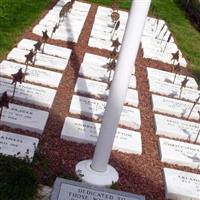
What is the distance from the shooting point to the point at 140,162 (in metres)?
8.02

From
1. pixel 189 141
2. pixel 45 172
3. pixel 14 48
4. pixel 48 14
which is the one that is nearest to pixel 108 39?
pixel 48 14

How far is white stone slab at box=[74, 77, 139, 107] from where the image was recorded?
31.9 feet

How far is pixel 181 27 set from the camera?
1639cm

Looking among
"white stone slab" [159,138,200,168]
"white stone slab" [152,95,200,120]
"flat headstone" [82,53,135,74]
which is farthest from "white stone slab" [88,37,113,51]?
"white stone slab" [159,138,200,168]

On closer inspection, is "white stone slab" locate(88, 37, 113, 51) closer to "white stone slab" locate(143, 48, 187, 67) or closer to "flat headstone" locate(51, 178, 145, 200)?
"white stone slab" locate(143, 48, 187, 67)

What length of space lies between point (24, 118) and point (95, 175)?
1.72 metres

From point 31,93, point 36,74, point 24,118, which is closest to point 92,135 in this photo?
point 24,118

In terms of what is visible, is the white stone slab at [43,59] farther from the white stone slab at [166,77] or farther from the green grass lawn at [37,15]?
the white stone slab at [166,77]

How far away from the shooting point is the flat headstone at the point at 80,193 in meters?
5.82

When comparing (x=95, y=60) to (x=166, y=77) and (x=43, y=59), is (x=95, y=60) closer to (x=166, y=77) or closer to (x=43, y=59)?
(x=43, y=59)

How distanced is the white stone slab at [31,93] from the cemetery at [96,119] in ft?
0.06

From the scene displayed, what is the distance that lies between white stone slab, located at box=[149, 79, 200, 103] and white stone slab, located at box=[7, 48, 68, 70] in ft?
6.12

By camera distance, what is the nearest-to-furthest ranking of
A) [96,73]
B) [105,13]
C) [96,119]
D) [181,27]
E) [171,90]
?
[96,119] → [96,73] → [171,90] → [105,13] → [181,27]

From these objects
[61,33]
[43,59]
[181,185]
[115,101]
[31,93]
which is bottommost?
[181,185]
